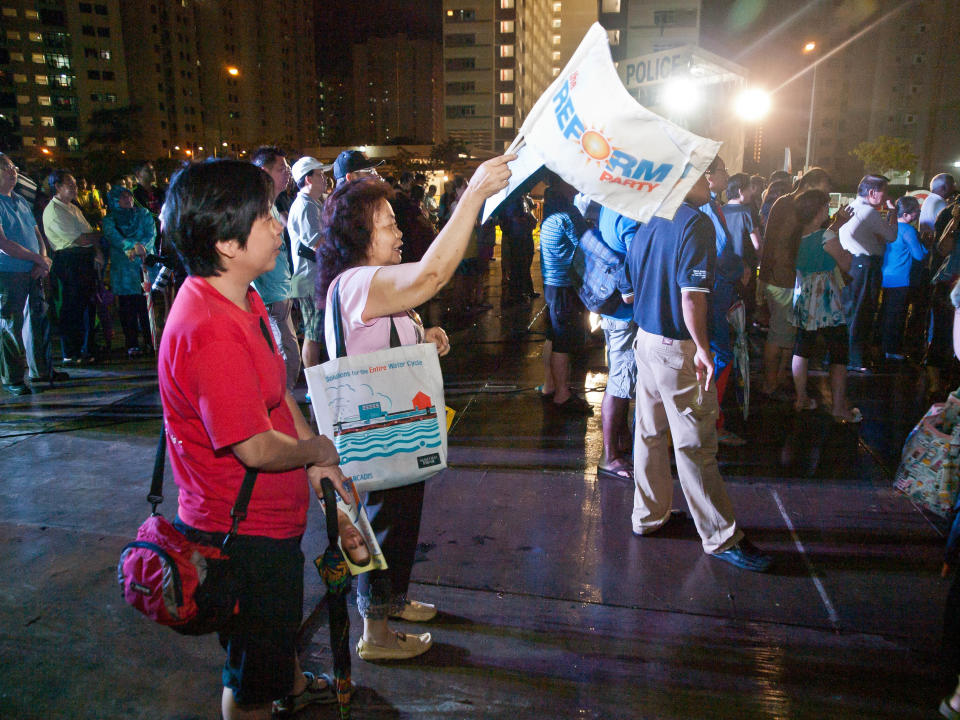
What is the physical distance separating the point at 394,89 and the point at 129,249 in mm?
193515

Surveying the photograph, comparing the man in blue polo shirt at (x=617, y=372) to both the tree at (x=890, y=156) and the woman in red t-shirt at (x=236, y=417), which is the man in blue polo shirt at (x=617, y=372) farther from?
the tree at (x=890, y=156)

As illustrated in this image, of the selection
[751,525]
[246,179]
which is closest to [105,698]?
[246,179]

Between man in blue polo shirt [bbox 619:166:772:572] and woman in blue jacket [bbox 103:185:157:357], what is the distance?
6982mm

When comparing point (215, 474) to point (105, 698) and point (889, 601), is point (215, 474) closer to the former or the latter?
point (105, 698)

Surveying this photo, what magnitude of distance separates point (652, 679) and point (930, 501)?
4.84ft

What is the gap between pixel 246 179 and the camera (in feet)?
6.25

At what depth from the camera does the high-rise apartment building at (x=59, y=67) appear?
327 feet

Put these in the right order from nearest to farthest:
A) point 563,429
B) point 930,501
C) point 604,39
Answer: point 604,39, point 930,501, point 563,429

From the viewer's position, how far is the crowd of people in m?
1.87

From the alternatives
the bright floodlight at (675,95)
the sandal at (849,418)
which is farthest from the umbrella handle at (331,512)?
the bright floodlight at (675,95)

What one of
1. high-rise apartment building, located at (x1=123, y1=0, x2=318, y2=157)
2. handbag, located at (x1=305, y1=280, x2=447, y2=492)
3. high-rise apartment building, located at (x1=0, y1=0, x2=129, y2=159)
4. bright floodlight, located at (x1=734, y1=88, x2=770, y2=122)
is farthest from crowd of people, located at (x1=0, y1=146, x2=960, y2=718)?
high-rise apartment building, located at (x1=0, y1=0, x2=129, y2=159)

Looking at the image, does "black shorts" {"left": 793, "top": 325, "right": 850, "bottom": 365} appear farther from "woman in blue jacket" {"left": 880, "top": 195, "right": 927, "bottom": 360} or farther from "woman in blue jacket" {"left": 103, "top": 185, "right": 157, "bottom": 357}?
"woman in blue jacket" {"left": 103, "top": 185, "right": 157, "bottom": 357}

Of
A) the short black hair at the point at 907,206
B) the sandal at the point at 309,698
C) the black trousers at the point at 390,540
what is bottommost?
the sandal at the point at 309,698

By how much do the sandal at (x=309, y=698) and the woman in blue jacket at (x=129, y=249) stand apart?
23.4 feet
